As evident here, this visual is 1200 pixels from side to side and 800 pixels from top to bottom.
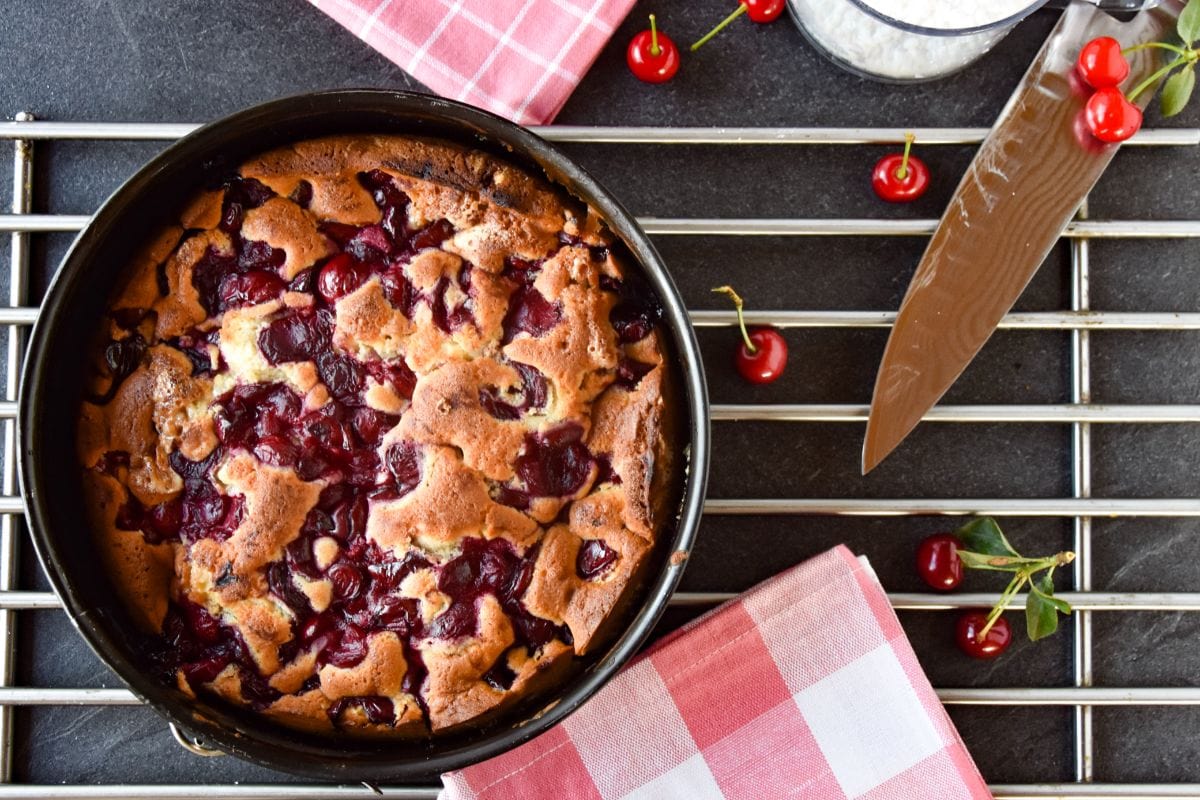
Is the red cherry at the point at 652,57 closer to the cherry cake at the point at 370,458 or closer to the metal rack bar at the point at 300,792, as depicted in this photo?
the cherry cake at the point at 370,458

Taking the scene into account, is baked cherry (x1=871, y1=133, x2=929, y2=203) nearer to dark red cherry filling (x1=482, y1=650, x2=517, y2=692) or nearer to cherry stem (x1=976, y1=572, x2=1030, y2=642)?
cherry stem (x1=976, y1=572, x2=1030, y2=642)

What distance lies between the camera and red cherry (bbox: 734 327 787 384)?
56.6 inches

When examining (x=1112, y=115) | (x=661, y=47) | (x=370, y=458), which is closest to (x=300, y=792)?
(x=370, y=458)

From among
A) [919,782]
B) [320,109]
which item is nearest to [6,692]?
[320,109]

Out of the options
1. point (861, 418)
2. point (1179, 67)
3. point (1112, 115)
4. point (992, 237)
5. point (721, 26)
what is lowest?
point (861, 418)

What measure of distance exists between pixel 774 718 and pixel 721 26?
3.40ft

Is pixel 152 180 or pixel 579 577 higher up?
pixel 152 180

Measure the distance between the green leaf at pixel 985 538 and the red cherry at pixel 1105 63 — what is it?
0.66 metres

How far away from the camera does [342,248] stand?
1.23m

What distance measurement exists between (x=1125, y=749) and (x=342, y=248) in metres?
1.45

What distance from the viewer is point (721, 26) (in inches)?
55.1

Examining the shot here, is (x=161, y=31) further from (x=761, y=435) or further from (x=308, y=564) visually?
(x=761, y=435)

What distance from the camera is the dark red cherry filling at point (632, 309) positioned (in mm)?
1233

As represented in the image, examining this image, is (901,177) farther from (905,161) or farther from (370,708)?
(370,708)
